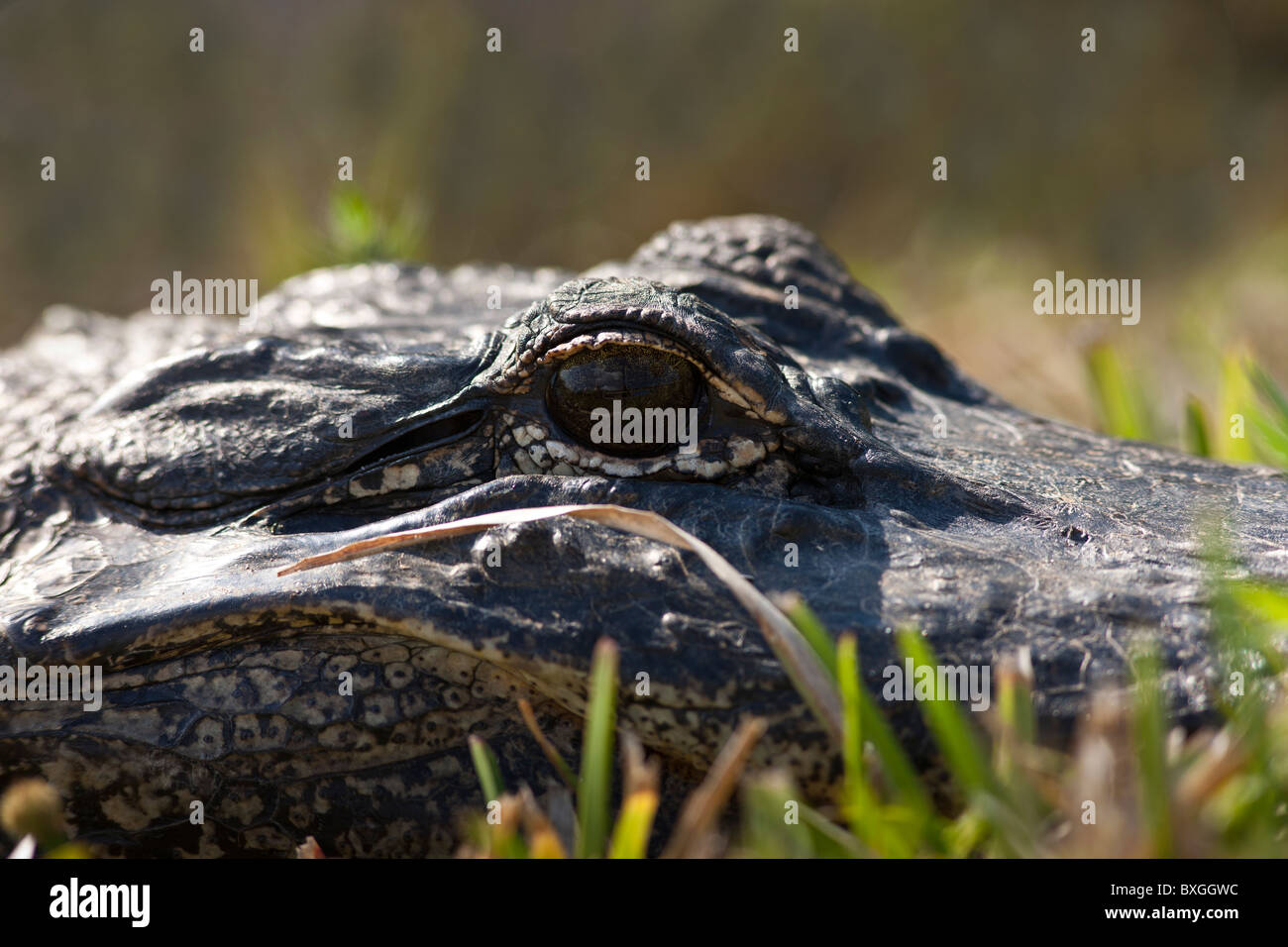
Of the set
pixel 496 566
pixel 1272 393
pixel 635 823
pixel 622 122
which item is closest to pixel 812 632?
pixel 635 823

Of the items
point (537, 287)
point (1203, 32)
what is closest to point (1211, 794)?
point (537, 287)

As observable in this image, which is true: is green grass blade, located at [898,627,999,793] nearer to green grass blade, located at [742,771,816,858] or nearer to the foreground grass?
the foreground grass

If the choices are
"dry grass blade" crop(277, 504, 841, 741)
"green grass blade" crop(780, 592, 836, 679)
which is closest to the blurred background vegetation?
"dry grass blade" crop(277, 504, 841, 741)

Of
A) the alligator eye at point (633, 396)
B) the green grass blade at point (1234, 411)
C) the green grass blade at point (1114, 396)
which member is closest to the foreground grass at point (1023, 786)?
the alligator eye at point (633, 396)

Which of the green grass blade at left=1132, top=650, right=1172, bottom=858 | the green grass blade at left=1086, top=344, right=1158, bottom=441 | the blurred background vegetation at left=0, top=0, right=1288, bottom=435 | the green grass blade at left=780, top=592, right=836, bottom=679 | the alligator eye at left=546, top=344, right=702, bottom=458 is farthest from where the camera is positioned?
the blurred background vegetation at left=0, top=0, right=1288, bottom=435

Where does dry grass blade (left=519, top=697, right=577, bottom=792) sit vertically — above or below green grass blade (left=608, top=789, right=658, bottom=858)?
above
